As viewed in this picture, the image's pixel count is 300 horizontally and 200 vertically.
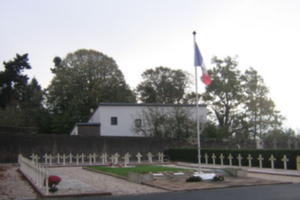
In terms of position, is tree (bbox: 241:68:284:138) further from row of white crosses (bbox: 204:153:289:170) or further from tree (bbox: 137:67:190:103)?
row of white crosses (bbox: 204:153:289:170)

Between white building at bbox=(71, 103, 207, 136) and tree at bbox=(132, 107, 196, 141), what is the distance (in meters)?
1.18

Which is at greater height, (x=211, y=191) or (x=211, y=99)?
(x=211, y=99)

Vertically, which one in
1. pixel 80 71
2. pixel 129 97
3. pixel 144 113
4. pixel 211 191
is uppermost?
pixel 80 71

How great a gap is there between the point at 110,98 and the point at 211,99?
16.2 m

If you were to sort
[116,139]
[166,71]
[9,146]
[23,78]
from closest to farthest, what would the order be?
[23,78], [9,146], [116,139], [166,71]

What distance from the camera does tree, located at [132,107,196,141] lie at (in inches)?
1663

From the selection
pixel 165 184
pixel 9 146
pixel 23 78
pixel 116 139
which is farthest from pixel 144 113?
pixel 165 184

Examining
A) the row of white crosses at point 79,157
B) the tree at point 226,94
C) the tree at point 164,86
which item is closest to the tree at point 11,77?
the row of white crosses at point 79,157

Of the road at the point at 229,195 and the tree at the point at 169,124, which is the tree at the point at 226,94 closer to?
the tree at the point at 169,124

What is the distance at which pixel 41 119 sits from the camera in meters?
62.3

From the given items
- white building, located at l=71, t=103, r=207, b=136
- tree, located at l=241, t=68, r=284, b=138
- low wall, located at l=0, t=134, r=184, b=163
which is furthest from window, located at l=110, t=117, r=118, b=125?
tree, located at l=241, t=68, r=284, b=138

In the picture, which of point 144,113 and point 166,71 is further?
point 166,71

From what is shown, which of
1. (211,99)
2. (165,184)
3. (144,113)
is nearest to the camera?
(165,184)

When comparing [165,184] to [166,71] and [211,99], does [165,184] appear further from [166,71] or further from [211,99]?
[166,71]
